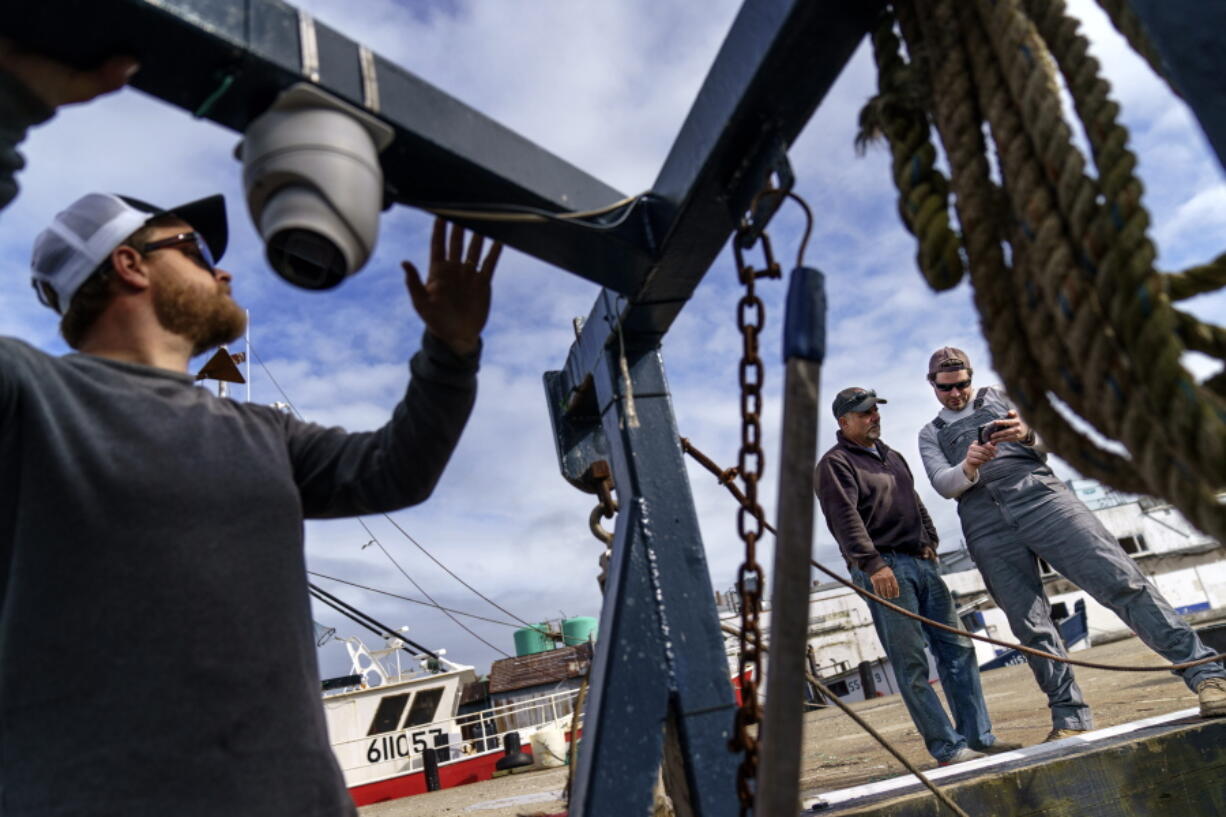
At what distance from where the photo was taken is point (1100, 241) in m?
1.08

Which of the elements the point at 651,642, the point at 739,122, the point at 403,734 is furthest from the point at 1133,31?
the point at 403,734

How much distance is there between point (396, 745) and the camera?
15.0 m

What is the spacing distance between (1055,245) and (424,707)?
53.6 ft

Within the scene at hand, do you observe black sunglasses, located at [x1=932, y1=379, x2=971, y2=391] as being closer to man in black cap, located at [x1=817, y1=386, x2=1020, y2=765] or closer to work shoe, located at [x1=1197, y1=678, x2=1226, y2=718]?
man in black cap, located at [x1=817, y1=386, x2=1020, y2=765]

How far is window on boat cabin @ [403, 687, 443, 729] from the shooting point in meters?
15.5

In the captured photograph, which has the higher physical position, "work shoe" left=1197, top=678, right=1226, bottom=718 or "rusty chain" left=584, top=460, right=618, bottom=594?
"rusty chain" left=584, top=460, right=618, bottom=594

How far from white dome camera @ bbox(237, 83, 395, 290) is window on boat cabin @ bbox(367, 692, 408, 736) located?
15471 mm

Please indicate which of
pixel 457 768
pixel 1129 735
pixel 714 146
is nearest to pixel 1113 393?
pixel 714 146

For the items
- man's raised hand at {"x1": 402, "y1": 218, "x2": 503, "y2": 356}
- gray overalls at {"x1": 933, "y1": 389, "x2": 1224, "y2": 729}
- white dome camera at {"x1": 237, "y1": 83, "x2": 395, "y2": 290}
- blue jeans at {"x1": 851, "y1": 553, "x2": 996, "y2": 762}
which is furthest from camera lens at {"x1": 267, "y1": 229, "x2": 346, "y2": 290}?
gray overalls at {"x1": 933, "y1": 389, "x2": 1224, "y2": 729}

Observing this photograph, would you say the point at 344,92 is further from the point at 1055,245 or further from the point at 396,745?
the point at 396,745

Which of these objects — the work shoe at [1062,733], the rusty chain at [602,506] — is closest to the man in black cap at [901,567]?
the work shoe at [1062,733]

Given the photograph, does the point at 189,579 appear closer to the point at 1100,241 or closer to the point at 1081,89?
the point at 1100,241

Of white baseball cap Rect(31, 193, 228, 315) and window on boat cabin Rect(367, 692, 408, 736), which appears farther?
window on boat cabin Rect(367, 692, 408, 736)

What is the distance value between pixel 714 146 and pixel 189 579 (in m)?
1.36
